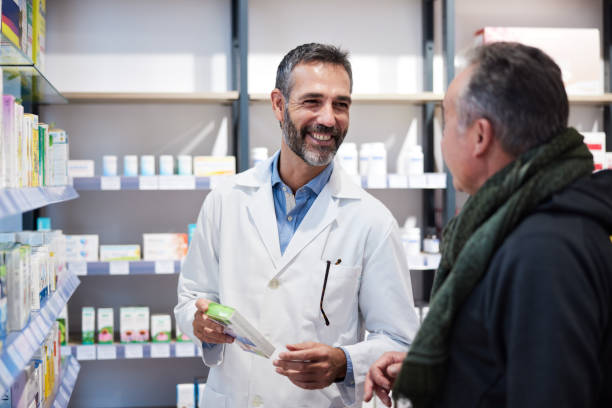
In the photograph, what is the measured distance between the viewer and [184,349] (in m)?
3.26

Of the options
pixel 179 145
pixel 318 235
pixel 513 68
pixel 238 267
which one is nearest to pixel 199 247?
pixel 238 267

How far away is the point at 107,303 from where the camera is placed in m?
3.72

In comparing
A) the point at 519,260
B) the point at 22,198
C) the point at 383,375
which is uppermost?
the point at 22,198

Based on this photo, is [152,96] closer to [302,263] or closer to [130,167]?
[130,167]

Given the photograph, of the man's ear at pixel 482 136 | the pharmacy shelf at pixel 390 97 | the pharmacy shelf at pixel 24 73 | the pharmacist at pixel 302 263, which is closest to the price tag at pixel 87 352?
the pharmacy shelf at pixel 24 73

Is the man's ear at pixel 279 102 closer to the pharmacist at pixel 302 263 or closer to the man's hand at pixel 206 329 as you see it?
the pharmacist at pixel 302 263

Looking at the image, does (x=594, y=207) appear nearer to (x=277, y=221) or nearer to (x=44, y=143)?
(x=277, y=221)

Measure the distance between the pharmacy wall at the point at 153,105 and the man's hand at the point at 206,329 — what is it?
1.97m

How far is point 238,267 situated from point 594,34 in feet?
10.4

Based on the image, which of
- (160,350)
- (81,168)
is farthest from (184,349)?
(81,168)

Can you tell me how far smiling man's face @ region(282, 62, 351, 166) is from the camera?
188cm

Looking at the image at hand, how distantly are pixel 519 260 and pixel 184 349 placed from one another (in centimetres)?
269

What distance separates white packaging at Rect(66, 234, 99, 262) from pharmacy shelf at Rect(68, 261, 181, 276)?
6cm

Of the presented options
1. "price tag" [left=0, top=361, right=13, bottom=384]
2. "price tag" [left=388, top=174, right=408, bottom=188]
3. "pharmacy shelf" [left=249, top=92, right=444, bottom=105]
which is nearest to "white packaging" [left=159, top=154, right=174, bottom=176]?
"pharmacy shelf" [left=249, top=92, right=444, bottom=105]
